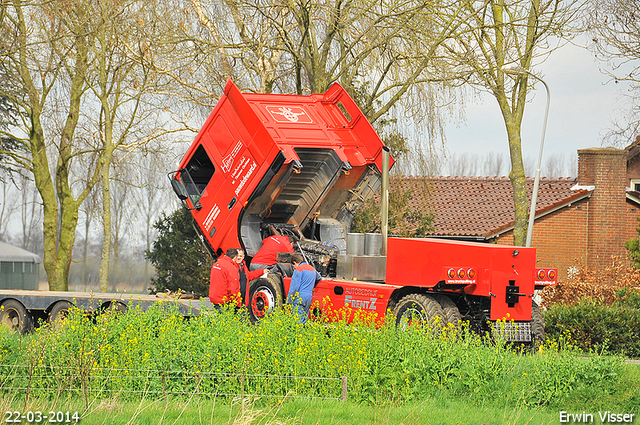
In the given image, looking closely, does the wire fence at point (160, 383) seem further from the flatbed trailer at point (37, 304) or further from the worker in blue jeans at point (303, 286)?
the flatbed trailer at point (37, 304)

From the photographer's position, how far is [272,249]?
1148 centimetres

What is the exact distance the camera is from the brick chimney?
25203 mm

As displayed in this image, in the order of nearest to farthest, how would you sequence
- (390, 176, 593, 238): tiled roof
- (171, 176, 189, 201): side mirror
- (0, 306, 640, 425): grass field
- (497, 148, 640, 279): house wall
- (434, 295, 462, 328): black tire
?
1. (0, 306, 640, 425): grass field
2. (434, 295, 462, 328): black tire
3. (171, 176, 189, 201): side mirror
4. (497, 148, 640, 279): house wall
5. (390, 176, 593, 238): tiled roof

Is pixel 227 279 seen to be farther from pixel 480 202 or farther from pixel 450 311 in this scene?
pixel 480 202

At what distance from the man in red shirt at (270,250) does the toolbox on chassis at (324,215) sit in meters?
0.29

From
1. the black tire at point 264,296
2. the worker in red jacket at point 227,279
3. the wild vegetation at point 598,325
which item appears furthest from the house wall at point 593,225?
the worker in red jacket at point 227,279

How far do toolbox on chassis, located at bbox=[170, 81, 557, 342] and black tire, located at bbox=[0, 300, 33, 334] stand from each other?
11.0 ft

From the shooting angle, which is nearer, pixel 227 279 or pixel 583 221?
pixel 227 279

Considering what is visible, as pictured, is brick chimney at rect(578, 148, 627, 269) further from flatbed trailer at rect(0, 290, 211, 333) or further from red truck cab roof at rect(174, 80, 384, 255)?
flatbed trailer at rect(0, 290, 211, 333)

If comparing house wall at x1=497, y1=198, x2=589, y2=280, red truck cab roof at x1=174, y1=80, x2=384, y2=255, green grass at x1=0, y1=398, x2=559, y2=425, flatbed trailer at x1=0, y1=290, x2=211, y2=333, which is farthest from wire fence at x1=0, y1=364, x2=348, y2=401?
house wall at x1=497, y1=198, x2=589, y2=280

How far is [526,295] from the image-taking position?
9922 millimetres

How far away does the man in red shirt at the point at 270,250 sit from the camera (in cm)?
1146

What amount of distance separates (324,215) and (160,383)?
589 cm

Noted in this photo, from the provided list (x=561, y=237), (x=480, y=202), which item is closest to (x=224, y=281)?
(x=561, y=237)
